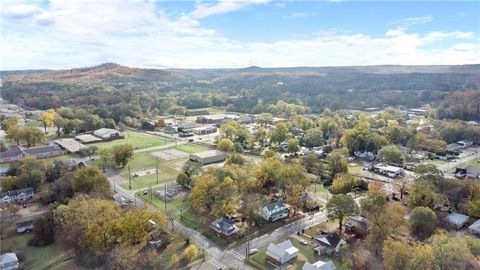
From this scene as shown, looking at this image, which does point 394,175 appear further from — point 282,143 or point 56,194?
point 56,194

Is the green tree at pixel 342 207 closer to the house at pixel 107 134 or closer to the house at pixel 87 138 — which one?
the house at pixel 87 138

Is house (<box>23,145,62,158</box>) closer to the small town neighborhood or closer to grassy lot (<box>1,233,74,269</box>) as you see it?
the small town neighborhood

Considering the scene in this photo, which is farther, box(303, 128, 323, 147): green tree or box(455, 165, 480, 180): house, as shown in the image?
box(303, 128, 323, 147): green tree

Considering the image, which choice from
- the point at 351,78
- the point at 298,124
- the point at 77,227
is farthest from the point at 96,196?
the point at 351,78

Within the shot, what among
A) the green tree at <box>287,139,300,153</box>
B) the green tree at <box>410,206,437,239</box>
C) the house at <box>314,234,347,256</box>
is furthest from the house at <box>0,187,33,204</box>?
the green tree at <box>410,206,437,239</box>

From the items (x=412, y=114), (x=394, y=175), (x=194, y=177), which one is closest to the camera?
(x=194, y=177)

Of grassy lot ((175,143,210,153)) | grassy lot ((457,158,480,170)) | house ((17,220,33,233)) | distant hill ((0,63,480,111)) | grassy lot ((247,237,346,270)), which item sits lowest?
grassy lot ((247,237,346,270))
